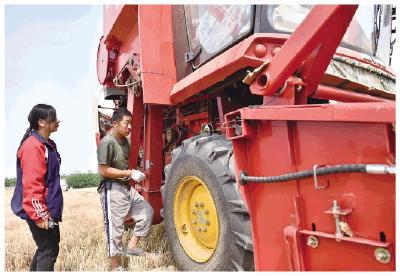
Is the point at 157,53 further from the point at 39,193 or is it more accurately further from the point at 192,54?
the point at 39,193

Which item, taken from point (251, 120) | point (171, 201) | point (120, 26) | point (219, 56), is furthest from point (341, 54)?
point (120, 26)

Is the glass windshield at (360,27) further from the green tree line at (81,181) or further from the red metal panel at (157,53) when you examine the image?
the green tree line at (81,181)

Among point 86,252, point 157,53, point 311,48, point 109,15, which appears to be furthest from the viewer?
point 109,15

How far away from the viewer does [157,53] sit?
3.54 m

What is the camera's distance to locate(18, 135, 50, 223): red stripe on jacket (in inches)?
99.7

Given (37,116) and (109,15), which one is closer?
(37,116)

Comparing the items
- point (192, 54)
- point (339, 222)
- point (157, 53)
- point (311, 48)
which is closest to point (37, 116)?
point (157, 53)

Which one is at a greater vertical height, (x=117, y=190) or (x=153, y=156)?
(x=153, y=156)

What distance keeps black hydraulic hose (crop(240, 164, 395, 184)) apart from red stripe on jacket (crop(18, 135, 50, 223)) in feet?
4.65

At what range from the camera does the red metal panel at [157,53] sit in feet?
11.1

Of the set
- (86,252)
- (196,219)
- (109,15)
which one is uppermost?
(109,15)

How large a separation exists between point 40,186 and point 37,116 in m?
0.55

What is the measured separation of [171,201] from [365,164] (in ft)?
6.11
